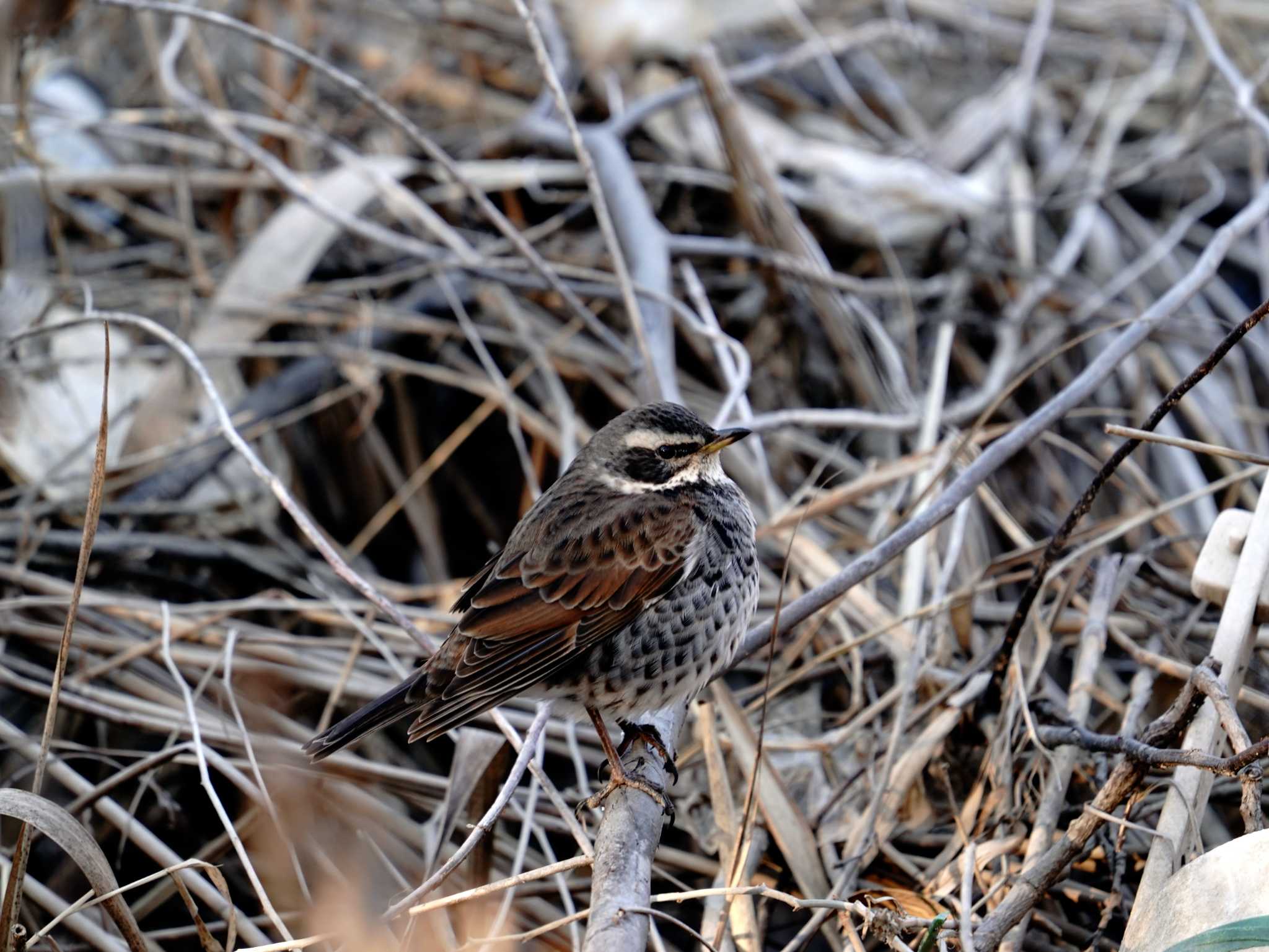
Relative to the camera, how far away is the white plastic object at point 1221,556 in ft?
9.84

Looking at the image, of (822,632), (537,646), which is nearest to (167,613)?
(537,646)

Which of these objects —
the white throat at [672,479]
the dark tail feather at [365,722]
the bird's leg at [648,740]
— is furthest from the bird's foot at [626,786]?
the white throat at [672,479]

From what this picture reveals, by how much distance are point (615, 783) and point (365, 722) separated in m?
0.68

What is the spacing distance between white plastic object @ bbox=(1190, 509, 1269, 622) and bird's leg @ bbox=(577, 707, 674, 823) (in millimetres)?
1450

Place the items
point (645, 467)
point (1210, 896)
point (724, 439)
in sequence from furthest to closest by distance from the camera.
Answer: point (645, 467)
point (724, 439)
point (1210, 896)

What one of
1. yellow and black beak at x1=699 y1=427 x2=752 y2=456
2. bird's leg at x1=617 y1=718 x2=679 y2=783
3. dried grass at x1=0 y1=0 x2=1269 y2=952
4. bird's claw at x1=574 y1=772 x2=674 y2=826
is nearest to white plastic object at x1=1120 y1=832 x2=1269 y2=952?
dried grass at x1=0 y1=0 x2=1269 y2=952

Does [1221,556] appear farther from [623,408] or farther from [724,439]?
[623,408]

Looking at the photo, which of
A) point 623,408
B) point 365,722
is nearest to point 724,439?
point 365,722

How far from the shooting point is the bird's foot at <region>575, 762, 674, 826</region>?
10.1 ft

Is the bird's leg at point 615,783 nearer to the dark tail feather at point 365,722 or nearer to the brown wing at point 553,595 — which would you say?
the brown wing at point 553,595

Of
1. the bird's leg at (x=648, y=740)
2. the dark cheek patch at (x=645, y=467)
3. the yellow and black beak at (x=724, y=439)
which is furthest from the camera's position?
the dark cheek patch at (x=645, y=467)

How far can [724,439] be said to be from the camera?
3.69 m

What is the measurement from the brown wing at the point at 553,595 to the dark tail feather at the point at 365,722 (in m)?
0.04

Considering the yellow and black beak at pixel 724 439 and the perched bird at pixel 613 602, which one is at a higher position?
the yellow and black beak at pixel 724 439
